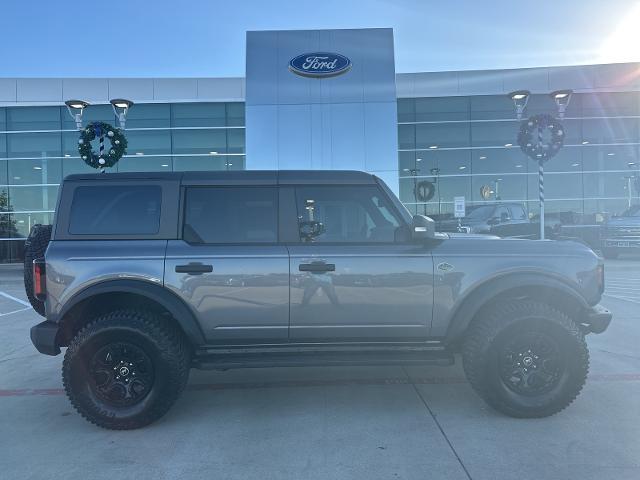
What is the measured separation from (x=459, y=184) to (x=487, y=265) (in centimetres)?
1870

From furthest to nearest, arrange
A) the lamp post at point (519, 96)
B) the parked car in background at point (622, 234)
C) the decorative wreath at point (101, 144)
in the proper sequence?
the parked car in background at point (622, 234) < the lamp post at point (519, 96) < the decorative wreath at point (101, 144)

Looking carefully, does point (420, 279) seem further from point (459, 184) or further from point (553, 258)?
point (459, 184)

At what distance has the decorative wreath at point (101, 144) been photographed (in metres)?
11.1

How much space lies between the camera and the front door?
158 inches

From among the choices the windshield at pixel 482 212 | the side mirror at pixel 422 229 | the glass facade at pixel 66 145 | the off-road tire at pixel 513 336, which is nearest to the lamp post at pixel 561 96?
the windshield at pixel 482 212

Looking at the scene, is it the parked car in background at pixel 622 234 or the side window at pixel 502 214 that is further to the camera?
the parked car in background at pixel 622 234

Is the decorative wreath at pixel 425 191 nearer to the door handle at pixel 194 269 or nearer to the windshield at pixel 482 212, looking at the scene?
the windshield at pixel 482 212

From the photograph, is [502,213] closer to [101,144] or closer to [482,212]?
[482,212]

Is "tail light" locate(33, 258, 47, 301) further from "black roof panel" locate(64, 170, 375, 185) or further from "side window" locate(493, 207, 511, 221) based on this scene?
"side window" locate(493, 207, 511, 221)

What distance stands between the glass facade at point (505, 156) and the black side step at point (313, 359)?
17920mm

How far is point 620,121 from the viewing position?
73.9 feet

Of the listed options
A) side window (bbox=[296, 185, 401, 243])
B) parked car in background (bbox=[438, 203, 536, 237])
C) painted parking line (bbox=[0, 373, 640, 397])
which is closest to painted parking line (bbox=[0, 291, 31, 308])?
painted parking line (bbox=[0, 373, 640, 397])

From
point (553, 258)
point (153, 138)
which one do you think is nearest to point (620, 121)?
point (153, 138)

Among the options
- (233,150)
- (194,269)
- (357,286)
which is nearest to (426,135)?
(233,150)
